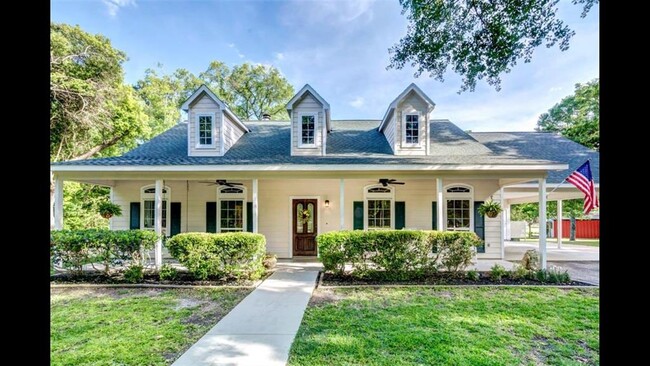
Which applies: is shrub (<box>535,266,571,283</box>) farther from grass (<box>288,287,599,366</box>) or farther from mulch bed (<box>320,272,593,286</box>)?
grass (<box>288,287,599,366</box>)

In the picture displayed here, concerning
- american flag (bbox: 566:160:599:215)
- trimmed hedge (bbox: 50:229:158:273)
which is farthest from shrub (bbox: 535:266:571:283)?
trimmed hedge (bbox: 50:229:158:273)

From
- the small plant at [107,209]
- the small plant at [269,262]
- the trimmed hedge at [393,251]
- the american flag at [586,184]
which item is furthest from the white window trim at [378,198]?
the small plant at [107,209]

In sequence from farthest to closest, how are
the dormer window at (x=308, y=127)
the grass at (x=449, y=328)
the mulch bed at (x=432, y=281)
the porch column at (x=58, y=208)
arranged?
1. the dormer window at (x=308, y=127)
2. the porch column at (x=58, y=208)
3. the mulch bed at (x=432, y=281)
4. the grass at (x=449, y=328)

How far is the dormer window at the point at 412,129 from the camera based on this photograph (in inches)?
376

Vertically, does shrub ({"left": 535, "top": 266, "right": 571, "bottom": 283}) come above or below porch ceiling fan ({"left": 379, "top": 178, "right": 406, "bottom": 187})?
below

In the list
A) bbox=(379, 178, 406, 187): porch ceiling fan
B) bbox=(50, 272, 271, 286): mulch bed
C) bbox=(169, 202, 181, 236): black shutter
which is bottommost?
bbox=(50, 272, 271, 286): mulch bed

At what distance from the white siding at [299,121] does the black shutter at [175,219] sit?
4391 mm

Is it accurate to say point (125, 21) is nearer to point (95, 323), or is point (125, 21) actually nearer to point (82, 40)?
point (82, 40)

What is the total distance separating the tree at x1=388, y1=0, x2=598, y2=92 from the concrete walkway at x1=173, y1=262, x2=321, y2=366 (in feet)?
18.6

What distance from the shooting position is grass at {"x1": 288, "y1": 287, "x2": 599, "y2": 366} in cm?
349

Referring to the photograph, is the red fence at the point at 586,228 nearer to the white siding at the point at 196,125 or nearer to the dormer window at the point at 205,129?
the white siding at the point at 196,125

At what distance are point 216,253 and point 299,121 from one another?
4754mm

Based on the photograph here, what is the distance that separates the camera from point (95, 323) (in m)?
4.57

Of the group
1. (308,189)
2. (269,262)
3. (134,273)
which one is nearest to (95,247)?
(134,273)
